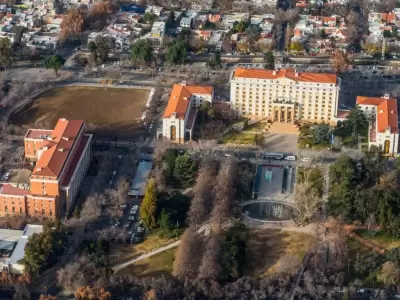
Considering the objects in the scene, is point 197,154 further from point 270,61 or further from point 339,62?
point 339,62

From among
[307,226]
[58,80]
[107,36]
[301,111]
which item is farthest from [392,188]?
[107,36]

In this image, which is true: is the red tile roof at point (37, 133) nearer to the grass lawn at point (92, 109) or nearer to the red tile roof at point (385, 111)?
the grass lawn at point (92, 109)

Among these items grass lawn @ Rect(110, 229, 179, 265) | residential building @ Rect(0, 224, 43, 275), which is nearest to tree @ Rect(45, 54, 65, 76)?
residential building @ Rect(0, 224, 43, 275)

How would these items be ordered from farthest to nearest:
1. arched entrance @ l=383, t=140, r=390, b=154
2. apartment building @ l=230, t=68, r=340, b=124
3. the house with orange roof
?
apartment building @ l=230, t=68, r=340, b=124
the house with orange roof
arched entrance @ l=383, t=140, r=390, b=154

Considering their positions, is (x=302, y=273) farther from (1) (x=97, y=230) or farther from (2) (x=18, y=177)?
(2) (x=18, y=177)

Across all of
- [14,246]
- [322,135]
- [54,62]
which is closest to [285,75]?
[322,135]

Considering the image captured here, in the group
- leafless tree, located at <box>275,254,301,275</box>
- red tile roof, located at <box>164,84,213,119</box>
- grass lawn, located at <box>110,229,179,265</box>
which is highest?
red tile roof, located at <box>164,84,213,119</box>

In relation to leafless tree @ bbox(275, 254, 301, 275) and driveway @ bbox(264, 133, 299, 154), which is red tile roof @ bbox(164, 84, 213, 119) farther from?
leafless tree @ bbox(275, 254, 301, 275)
